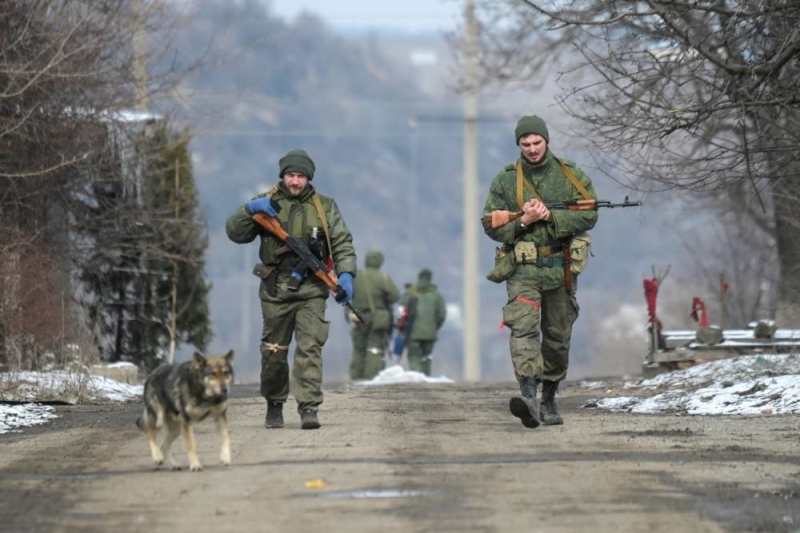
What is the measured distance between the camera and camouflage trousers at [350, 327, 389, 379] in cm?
3062

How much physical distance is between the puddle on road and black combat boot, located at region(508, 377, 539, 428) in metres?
3.45

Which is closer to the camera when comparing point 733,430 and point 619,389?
point 733,430

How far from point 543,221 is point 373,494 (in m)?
4.31

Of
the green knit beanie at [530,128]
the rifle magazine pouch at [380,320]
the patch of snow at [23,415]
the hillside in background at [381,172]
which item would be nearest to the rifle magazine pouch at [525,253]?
the green knit beanie at [530,128]

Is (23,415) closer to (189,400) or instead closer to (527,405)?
(527,405)

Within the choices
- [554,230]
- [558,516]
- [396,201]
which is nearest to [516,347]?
[554,230]

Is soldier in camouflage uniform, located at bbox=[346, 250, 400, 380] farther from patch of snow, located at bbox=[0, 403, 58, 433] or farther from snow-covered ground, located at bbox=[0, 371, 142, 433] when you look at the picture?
patch of snow, located at bbox=[0, 403, 58, 433]

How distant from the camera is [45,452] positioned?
12453 mm

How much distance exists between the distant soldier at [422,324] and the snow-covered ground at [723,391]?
1173 cm

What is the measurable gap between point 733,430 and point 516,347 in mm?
1735

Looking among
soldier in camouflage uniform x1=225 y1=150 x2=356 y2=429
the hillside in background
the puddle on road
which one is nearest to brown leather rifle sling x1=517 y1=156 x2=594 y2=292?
soldier in camouflage uniform x1=225 y1=150 x2=356 y2=429

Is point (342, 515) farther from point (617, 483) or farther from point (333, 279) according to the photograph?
point (333, 279)

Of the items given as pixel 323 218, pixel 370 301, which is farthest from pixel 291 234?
pixel 370 301

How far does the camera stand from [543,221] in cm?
1359
